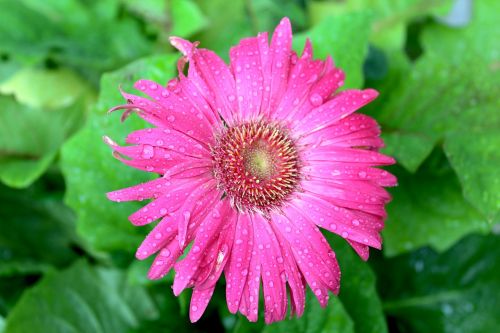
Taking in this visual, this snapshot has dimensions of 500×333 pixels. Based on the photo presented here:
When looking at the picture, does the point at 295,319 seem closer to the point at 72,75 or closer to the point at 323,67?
the point at 323,67

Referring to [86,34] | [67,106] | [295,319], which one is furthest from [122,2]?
[295,319]

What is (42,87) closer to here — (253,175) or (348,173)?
(253,175)

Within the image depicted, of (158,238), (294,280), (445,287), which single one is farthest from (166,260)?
(445,287)

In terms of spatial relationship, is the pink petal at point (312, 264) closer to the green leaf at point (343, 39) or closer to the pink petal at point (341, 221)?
the pink petal at point (341, 221)

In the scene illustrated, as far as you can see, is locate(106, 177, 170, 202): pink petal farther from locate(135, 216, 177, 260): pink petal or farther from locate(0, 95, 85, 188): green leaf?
locate(0, 95, 85, 188): green leaf

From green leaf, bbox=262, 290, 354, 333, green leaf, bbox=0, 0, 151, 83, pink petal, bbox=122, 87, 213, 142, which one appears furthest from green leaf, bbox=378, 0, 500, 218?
green leaf, bbox=0, 0, 151, 83

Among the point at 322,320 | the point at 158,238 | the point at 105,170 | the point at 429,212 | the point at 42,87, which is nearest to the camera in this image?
the point at 158,238

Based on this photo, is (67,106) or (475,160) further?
(67,106)
